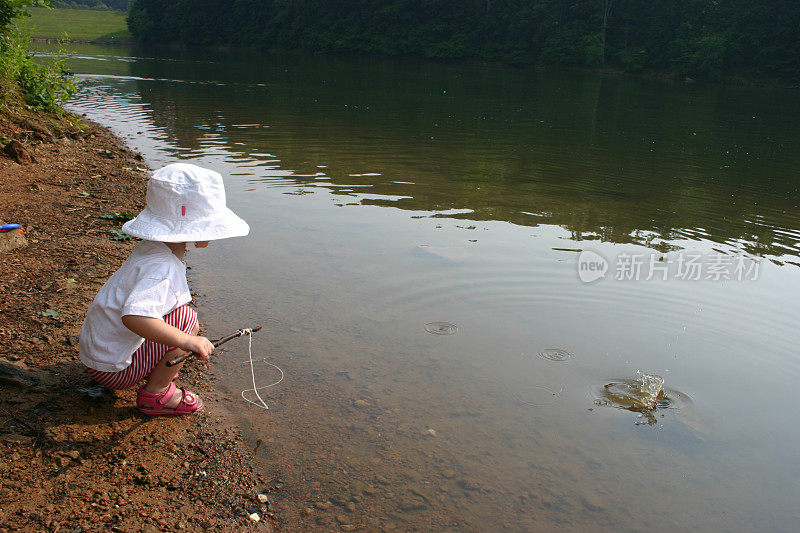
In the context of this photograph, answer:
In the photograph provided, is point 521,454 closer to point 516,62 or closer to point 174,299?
point 174,299


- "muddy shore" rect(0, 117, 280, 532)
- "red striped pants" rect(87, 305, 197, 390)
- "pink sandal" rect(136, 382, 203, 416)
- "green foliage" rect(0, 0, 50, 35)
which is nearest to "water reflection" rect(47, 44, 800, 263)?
"green foliage" rect(0, 0, 50, 35)

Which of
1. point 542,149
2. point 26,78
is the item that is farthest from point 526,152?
point 26,78

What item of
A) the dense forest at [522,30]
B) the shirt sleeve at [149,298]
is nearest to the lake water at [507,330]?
the shirt sleeve at [149,298]

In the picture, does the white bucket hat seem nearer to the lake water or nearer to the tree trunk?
the lake water

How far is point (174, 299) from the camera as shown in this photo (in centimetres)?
301

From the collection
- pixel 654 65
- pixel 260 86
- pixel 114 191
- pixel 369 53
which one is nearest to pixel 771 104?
pixel 654 65

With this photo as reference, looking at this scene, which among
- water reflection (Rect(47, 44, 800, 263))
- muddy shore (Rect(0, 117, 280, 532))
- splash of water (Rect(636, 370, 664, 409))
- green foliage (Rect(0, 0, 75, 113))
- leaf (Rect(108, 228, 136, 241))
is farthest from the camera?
green foliage (Rect(0, 0, 75, 113))

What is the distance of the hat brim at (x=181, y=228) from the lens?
297 centimetres

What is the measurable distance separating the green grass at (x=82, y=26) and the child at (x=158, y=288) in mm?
59773

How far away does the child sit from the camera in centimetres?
290

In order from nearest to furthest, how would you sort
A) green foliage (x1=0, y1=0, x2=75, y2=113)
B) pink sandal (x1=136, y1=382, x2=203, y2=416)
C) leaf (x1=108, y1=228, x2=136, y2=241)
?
pink sandal (x1=136, y1=382, x2=203, y2=416), leaf (x1=108, y1=228, x2=136, y2=241), green foliage (x1=0, y1=0, x2=75, y2=113)

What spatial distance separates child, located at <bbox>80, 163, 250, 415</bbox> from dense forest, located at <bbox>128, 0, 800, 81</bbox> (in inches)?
1577

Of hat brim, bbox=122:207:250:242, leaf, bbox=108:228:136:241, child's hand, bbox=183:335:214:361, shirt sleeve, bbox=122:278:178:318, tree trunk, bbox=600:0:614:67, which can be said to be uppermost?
tree trunk, bbox=600:0:614:67

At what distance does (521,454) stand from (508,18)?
1989 inches
